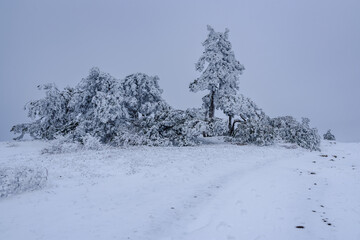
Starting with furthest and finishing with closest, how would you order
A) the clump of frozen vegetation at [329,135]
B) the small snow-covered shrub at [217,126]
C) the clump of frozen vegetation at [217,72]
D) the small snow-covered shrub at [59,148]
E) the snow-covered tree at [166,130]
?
the clump of frozen vegetation at [329,135], the clump of frozen vegetation at [217,72], the small snow-covered shrub at [217,126], the snow-covered tree at [166,130], the small snow-covered shrub at [59,148]

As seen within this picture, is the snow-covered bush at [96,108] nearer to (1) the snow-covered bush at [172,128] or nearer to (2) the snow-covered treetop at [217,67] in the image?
(1) the snow-covered bush at [172,128]

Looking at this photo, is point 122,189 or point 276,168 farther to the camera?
point 276,168

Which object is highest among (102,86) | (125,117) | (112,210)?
(102,86)

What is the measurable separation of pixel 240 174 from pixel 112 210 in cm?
513

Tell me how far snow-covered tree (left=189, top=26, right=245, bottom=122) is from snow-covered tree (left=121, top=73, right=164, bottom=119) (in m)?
4.43

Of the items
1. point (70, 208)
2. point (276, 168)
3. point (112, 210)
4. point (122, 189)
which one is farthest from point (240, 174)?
point (70, 208)

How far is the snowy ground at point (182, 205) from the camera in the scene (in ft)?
13.2

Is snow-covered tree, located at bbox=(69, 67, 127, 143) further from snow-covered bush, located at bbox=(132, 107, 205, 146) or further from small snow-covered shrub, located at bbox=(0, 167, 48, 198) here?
small snow-covered shrub, located at bbox=(0, 167, 48, 198)

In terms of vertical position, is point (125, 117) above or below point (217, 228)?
above

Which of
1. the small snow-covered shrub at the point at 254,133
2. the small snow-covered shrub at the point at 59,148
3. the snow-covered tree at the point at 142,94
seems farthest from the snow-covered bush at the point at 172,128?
the small snow-covered shrub at the point at 59,148

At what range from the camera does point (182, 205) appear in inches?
211

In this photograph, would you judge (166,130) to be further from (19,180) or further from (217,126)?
(19,180)

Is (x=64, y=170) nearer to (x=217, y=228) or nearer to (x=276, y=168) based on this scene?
(x=217, y=228)

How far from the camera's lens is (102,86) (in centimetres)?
1781
